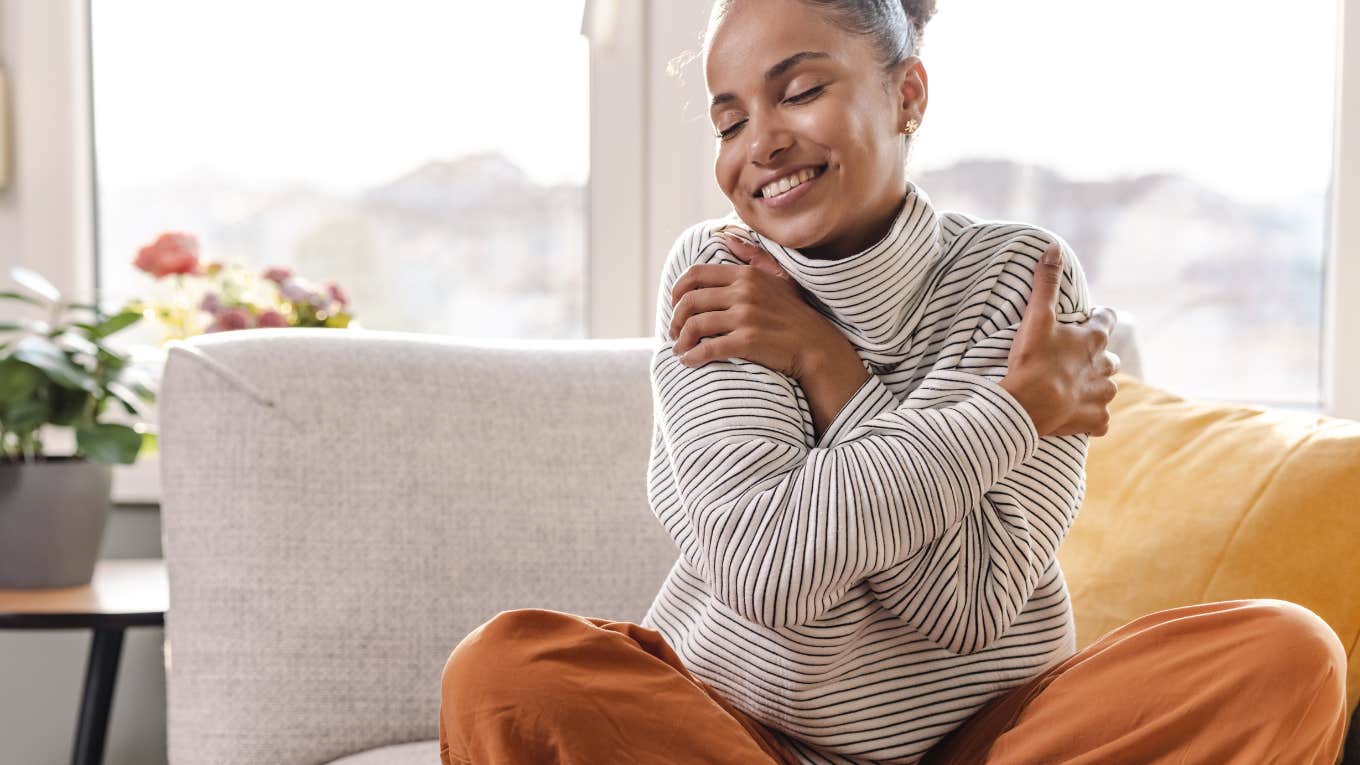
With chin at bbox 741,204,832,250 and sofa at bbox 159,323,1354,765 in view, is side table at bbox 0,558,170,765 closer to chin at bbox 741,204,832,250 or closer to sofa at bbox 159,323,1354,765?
sofa at bbox 159,323,1354,765

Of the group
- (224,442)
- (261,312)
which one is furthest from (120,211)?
(224,442)

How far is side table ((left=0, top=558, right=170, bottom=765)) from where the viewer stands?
1688 millimetres

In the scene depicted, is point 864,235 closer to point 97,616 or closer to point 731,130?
point 731,130

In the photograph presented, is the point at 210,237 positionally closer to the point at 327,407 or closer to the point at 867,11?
the point at 327,407

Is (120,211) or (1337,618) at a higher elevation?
(120,211)

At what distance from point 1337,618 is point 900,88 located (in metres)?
0.71

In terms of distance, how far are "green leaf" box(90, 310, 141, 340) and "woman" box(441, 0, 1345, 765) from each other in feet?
3.18

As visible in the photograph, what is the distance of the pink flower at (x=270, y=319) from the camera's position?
2074 mm

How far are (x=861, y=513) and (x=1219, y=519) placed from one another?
1.91 ft

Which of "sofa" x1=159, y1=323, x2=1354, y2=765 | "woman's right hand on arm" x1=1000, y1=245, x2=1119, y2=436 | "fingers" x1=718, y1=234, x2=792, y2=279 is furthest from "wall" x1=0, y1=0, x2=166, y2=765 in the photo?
"woman's right hand on arm" x1=1000, y1=245, x2=1119, y2=436

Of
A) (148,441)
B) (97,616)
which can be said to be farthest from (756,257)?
(148,441)

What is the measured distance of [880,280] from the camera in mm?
1197

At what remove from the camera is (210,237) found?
2451 millimetres

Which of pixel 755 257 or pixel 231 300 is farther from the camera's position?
pixel 231 300
